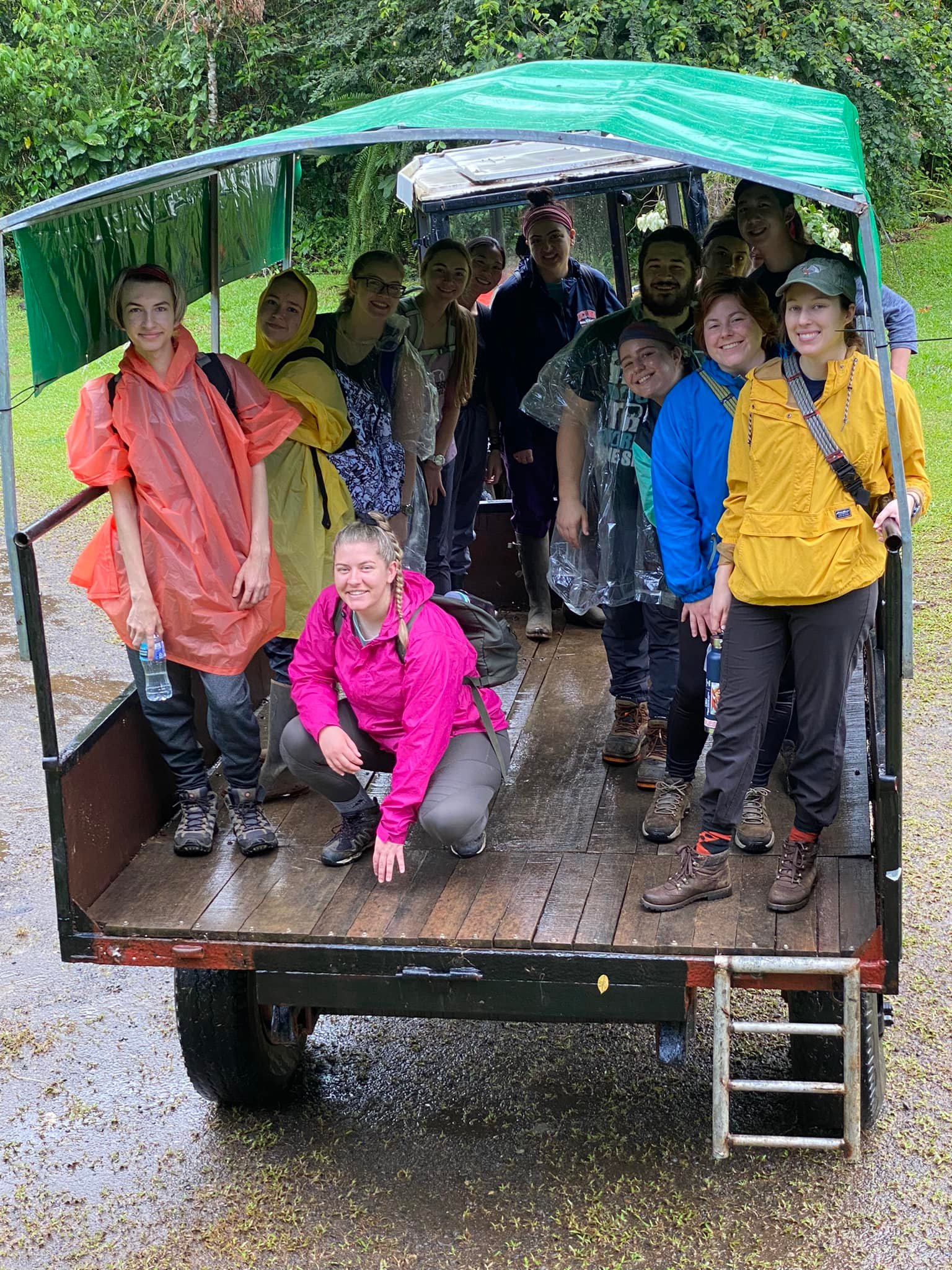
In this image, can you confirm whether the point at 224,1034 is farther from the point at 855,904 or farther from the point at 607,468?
the point at 607,468

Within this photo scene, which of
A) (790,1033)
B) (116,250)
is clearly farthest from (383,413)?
(790,1033)

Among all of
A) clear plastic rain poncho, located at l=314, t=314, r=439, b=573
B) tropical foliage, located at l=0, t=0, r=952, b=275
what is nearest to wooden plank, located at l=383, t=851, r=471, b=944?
clear plastic rain poncho, located at l=314, t=314, r=439, b=573

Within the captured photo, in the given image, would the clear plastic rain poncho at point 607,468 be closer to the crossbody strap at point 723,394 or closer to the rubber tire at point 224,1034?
the crossbody strap at point 723,394

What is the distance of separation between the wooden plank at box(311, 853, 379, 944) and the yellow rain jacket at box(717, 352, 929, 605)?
3.90ft

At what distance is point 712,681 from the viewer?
3.50 metres

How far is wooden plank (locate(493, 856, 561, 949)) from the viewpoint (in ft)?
10.1

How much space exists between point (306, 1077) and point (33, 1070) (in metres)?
0.79

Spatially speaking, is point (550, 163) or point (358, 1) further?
point (358, 1)

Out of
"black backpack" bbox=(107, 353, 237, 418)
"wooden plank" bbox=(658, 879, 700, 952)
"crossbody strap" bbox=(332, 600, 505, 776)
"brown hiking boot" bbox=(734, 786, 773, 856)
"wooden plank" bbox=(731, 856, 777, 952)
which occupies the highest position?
"black backpack" bbox=(107, 353, 237, 418)

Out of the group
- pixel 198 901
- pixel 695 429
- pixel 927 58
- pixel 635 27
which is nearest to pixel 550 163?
pixel 695 429

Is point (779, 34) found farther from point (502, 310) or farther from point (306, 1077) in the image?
point (306, 1077)

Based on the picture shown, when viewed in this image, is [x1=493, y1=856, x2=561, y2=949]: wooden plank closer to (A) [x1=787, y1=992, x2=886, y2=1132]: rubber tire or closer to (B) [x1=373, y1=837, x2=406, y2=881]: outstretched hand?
(B) [x1=373, y1=837, x2=406, y2=881]: outstretched hand

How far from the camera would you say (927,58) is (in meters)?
14.2

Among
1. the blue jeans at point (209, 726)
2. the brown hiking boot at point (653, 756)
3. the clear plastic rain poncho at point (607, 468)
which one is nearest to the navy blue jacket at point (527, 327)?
the clear plastic rain poncho at point (607, 468)
